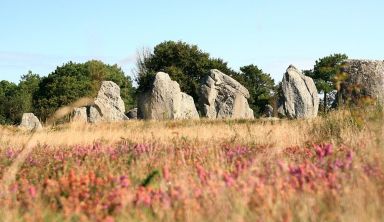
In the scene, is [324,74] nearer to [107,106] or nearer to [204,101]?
[204,101]

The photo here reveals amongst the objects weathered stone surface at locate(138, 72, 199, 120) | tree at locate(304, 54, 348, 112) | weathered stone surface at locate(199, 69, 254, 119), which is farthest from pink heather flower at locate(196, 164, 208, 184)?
tree at locate(304, 54, 348, 112)

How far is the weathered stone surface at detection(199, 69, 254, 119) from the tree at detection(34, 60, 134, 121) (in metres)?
23.9

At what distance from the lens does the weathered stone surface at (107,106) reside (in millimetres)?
38888

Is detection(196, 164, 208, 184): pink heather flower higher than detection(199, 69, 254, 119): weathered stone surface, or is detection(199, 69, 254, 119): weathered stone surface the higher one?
detection(199, 69, 254, 119): weathered stone surface

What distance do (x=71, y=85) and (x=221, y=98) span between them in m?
33.6

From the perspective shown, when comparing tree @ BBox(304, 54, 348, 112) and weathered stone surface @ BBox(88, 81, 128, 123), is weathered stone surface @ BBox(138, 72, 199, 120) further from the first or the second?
tree @ BBox(304, 54, 348, 112)

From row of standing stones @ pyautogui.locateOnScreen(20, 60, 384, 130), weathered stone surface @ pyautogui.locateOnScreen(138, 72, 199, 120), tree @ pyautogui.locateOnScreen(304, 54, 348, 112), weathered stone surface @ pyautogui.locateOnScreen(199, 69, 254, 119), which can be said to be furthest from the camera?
tree @ pyautogui.locateOnScreen(304, 54, 348, 112)

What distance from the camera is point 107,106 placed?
3984 centimetres

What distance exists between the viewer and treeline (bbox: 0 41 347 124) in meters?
59.0

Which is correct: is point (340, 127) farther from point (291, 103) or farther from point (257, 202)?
point (291, 103)

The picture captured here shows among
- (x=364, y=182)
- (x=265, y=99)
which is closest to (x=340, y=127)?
(x=364, y=182)

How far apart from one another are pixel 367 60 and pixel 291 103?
1626 cm

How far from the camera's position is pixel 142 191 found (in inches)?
209

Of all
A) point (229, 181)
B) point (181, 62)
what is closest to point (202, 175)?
point (229, 181)
